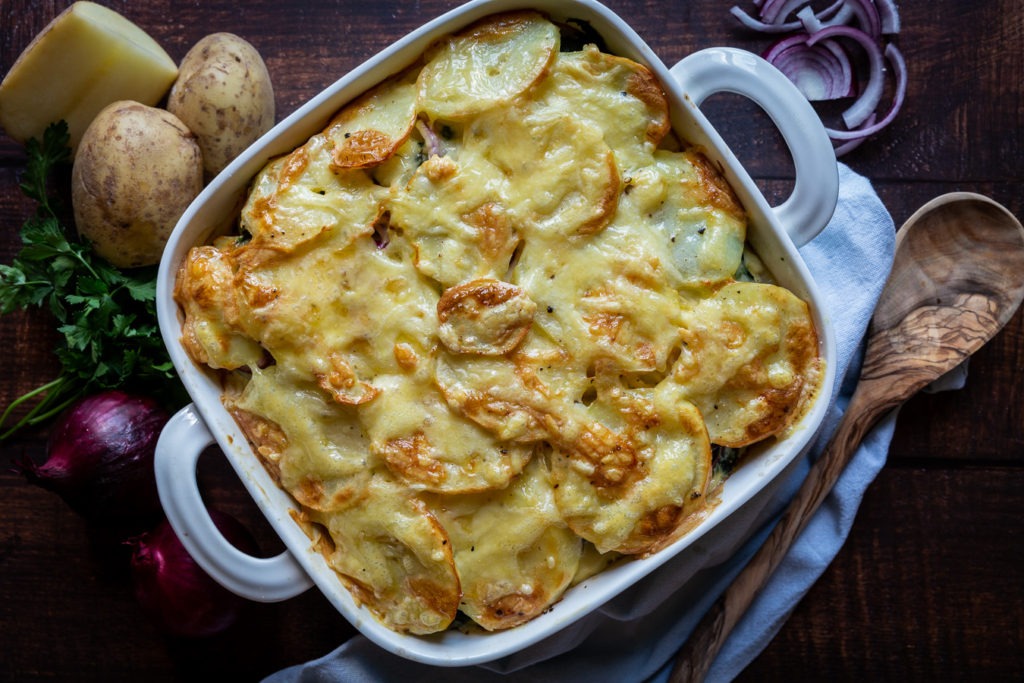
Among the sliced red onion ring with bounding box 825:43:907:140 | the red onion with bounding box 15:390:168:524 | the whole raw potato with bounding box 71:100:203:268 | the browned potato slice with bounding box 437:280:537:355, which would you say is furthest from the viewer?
the sliced red onion ring with bounding box 825:43:907:140

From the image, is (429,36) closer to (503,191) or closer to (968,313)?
(503,191)

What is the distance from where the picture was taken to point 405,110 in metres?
1.74

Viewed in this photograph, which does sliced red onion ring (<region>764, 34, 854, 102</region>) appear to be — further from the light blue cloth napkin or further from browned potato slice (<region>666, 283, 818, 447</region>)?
browned potato slice (<region>666, 283, 818, 447</region>)

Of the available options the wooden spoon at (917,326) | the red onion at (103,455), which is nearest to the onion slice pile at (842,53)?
the wooden spoon at (917,326)

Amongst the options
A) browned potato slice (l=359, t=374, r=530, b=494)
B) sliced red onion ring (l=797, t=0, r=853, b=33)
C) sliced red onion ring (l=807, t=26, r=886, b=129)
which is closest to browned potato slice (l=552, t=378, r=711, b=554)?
browned potato slice (l=359, t=374, r=530, b=494)

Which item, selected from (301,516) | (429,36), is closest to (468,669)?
(301,516)

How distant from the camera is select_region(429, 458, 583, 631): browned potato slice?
171 centimetres

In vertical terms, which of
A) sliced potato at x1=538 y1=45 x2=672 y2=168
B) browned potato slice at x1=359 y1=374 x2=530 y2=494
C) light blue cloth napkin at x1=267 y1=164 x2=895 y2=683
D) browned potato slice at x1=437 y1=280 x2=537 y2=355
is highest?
sliced potato at x1=538 y1=45 x2=672 y2=168

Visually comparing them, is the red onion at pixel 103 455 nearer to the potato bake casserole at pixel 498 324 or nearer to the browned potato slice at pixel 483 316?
the potato bake casserole at pixel 498 324

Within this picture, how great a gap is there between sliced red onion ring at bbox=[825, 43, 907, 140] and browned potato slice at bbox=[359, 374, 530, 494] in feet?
4.01

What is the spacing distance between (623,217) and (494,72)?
1.32 feet

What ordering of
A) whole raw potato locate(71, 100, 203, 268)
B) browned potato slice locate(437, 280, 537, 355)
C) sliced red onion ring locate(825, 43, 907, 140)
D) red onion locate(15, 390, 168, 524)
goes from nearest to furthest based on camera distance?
browned potato slice locate(437, 280, 537, 355) < whole raw potato locate(71, 100, 203, 268) < red onion locate(15, 390, 168, 524) < sliced red onion ring locate(825, 43, 907, 140)

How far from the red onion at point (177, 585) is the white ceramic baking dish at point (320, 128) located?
29 cm

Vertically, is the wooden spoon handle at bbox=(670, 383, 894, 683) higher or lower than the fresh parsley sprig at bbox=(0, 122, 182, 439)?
lower
